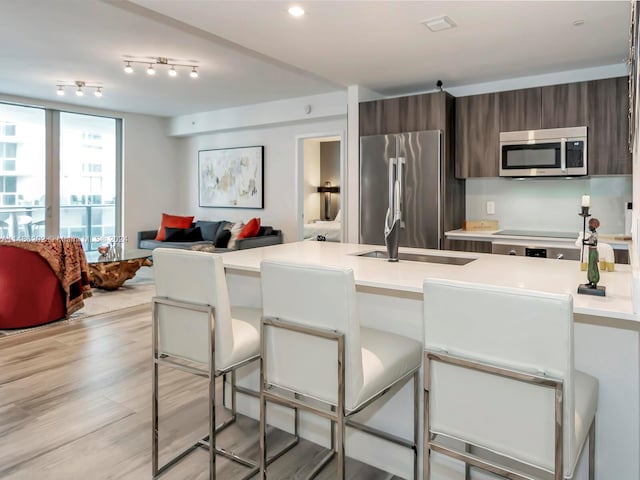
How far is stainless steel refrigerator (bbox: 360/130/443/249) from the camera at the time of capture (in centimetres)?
460

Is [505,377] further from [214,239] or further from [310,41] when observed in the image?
[214,239]

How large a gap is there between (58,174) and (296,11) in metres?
5.84

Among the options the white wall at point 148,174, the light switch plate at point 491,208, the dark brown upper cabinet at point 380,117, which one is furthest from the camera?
the white wall at point 148,174

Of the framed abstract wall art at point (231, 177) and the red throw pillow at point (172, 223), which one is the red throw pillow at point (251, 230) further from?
the red throw pillow at point (172, 223)

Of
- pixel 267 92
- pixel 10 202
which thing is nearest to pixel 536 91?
pixel 267 92

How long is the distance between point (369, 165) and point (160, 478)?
3.65 meters

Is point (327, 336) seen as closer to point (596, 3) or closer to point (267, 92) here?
point (596, 3)

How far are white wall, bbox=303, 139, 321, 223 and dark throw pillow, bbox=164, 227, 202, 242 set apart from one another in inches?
75.7

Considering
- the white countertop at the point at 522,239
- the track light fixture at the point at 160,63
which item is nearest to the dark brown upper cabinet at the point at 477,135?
the white countertop at the point at 522,239

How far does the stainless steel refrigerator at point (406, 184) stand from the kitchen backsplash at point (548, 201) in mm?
834

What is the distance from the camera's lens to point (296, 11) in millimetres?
3006

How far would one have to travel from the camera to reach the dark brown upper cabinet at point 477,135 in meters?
4.62

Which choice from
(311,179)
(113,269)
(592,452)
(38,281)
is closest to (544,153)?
(592,452)

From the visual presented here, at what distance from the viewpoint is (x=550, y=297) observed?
122cm
